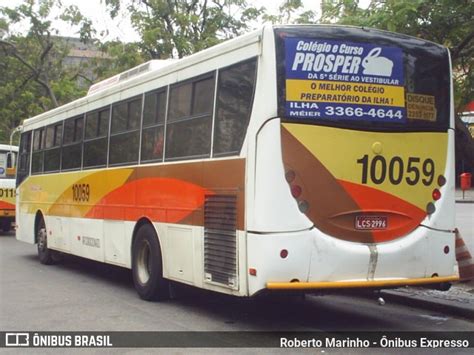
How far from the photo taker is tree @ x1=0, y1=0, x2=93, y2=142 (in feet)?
82.9

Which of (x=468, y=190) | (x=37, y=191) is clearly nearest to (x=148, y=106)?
(x=37, y=191)

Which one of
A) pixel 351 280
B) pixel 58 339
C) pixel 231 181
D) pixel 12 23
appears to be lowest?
pixel 58 339

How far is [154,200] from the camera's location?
8.75 m

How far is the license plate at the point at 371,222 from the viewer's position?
6.77 metres

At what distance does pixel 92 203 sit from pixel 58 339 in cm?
434

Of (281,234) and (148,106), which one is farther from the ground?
(148,106)

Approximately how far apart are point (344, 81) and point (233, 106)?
126 centimetres

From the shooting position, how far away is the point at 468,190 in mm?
36469

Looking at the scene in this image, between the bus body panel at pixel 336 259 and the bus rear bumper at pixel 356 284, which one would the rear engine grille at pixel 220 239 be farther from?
the bus rear bumper at pixel 356 284

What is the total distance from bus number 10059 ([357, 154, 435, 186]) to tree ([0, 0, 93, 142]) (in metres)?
19.3

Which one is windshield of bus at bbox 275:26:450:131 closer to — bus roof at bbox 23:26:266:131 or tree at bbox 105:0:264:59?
bus roof at bbox 23:26:266:131

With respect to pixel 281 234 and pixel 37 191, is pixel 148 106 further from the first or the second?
pixel 37 191

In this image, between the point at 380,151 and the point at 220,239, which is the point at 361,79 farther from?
the point at 220,239

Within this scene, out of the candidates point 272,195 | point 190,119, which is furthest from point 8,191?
point 272,195
